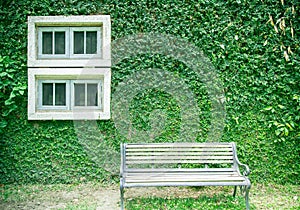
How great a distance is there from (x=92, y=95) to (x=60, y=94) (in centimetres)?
44

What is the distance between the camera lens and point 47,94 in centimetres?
520

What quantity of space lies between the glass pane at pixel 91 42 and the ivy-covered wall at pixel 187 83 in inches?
11.7

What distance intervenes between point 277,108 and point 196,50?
133 cm

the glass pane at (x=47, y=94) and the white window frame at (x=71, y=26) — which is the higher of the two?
the white window frame at (x=71, y=26)

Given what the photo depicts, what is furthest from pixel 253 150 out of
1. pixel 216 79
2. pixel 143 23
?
pixel 143 23

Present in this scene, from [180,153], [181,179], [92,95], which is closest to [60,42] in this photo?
[92,95]

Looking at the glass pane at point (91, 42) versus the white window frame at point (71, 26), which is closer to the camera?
the white window frame at point (71, 26)

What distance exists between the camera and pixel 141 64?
505 centimetres

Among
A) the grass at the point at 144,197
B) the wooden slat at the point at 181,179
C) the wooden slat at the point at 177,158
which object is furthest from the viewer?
the wooden slat at the point at 177,158

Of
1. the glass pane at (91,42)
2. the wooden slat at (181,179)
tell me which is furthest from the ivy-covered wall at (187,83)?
the wooden slat at (181,179)

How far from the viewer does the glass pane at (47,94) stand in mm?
5195

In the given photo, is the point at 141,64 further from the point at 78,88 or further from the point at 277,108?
the point at 277,108

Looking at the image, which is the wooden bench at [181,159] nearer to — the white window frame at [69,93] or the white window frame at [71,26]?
the white window frame at [69,93]

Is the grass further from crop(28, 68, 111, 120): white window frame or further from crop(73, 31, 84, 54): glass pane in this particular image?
crop(73, 31, 84, 54): glass pane
